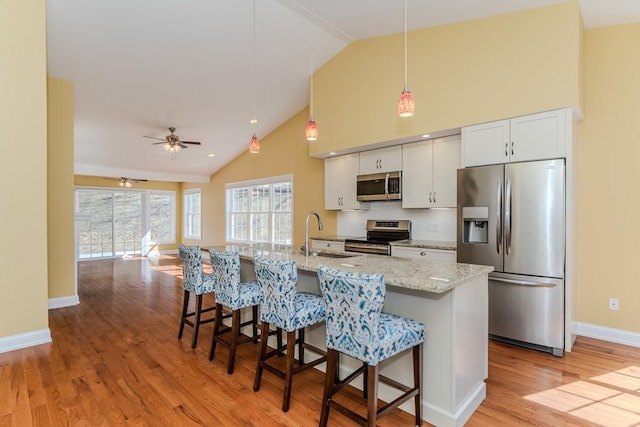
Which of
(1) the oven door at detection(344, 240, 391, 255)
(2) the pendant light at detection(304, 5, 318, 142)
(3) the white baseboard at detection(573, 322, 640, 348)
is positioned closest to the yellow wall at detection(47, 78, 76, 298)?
(2) the pendant light at detection(304, 5, 318, 142)

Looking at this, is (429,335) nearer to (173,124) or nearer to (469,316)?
(469,316)

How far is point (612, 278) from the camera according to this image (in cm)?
340

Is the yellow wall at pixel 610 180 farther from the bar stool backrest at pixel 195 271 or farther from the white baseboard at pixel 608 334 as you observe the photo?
the bar stool backrest at pixel 195 271

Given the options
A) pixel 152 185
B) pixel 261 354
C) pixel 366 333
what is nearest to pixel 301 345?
pixel 261 354

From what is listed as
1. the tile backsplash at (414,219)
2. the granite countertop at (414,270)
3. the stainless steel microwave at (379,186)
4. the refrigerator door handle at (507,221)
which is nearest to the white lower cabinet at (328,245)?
the tile backsplash at (414,219)

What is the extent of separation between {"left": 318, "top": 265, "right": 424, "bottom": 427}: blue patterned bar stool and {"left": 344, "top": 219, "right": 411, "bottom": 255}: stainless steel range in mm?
2363

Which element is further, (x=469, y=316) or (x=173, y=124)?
(x=173, y=124)

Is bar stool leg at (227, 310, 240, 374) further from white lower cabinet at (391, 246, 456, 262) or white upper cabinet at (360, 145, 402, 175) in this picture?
white upper cabinet at (360, 145, 402, 175)

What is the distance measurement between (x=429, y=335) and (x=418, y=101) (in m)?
2.84

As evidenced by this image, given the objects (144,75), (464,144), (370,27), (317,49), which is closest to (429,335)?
(464,144)

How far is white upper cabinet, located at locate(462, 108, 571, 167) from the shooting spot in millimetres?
3057

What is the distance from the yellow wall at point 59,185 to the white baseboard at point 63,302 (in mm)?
56

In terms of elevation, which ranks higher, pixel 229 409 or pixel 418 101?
pixel 418 101

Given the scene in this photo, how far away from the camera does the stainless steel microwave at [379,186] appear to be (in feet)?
15.0
